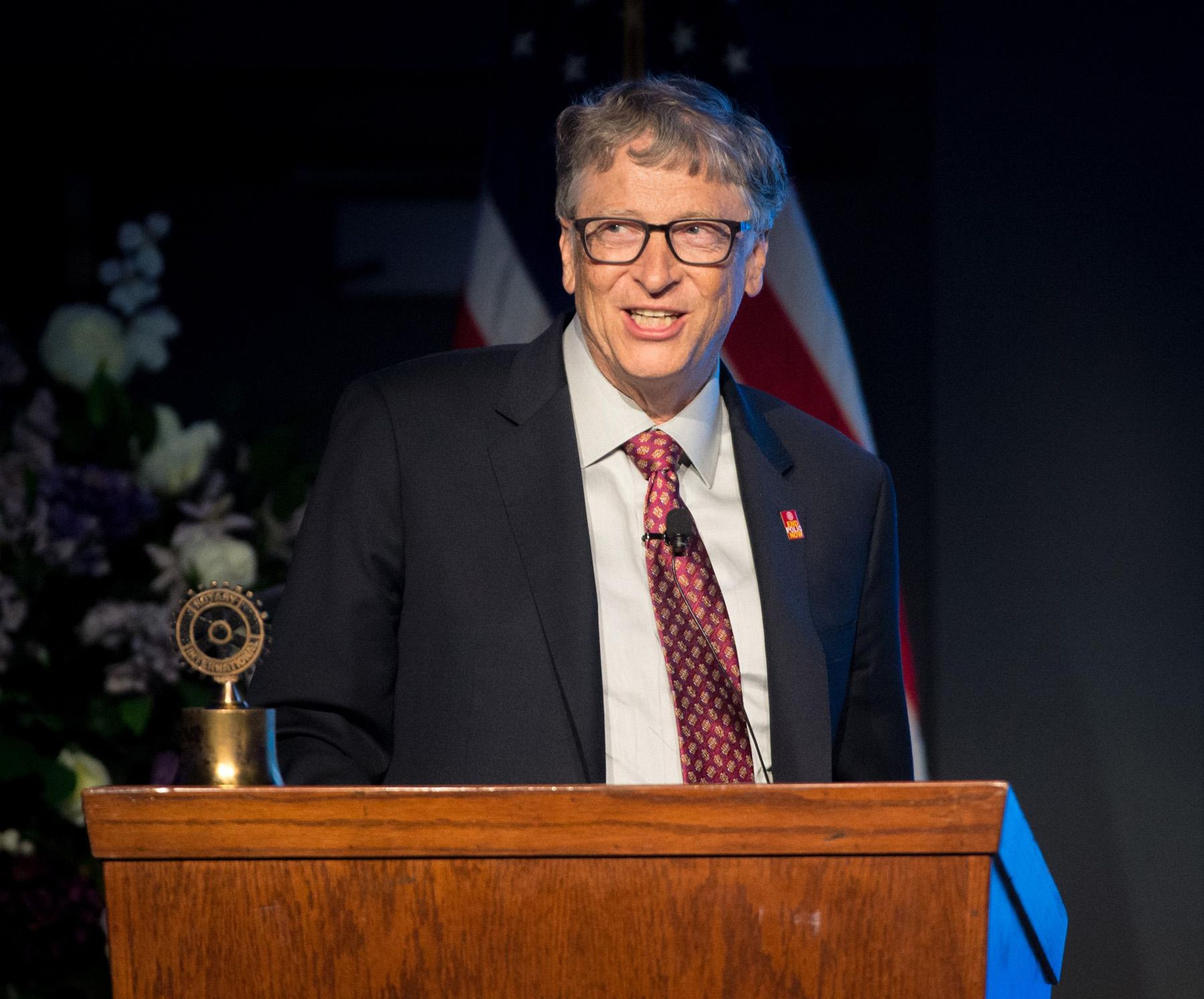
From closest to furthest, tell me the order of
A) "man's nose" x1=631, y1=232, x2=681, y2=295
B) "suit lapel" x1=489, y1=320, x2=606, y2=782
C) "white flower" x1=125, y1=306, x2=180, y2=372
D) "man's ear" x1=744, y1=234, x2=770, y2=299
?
1. "suit lapel" x1=489, y1=320, x2=606, y2=782
2. "man's nose" x1=631, y1=232, x2=681, y2=295
3. "man's ear" x1=744, y1=234, x2=770, y2=299
4. "white flower" x1=125, y1=306, x2=180, y2=372

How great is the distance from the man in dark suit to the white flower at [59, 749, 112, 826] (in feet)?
3.25

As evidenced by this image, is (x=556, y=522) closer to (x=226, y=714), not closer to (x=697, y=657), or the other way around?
(x=697, y=657)

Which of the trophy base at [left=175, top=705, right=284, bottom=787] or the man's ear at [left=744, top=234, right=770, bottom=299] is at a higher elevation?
the man's ear at [left=744, top=234, right=770, bottom=299]

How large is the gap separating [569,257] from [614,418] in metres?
0.21

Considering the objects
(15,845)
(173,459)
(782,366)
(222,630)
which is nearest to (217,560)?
(173,459)

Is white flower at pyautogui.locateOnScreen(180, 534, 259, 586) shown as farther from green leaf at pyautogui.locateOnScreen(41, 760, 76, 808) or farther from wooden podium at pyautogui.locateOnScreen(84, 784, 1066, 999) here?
wooden podium at pyautogui.locateOnScreen(84, 784, 1066, 999)

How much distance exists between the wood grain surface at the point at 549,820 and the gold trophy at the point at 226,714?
0.06 metres

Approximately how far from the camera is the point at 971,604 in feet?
11.1

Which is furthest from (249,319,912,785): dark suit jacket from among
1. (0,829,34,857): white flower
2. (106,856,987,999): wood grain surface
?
(0,829,34,857): white flower

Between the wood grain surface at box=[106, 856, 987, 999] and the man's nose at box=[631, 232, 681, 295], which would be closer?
the wood grain surface at box=[106, 856, 987, 999]

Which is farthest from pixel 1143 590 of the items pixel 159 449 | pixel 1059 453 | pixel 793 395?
pixel 159 449

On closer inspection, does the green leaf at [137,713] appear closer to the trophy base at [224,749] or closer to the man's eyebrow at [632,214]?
the man's eyebrow at [632,214]

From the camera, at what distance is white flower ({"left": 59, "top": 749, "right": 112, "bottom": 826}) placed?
2.54 m

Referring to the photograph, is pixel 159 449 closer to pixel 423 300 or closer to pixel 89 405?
pixel 89 405
